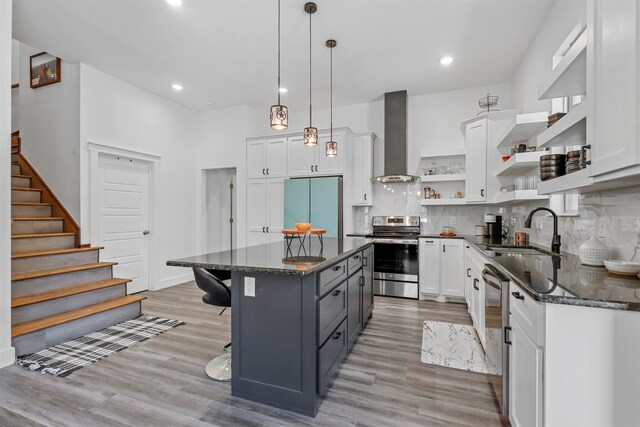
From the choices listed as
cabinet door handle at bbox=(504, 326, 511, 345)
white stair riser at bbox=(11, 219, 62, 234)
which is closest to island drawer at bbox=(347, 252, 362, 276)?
cabinet door handle at bbox=(504, 326, 511, 345)

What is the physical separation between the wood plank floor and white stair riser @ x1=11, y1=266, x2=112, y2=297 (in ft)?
2.98

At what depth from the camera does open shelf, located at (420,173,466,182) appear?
14.7 ft

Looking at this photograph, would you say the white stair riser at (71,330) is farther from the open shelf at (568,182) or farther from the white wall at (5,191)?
the open shelf at (568,182)

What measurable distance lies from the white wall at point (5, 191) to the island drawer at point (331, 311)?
8.59 ft

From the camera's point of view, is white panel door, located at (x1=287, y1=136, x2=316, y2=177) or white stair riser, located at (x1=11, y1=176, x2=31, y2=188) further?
white panel door, located at (x1=287, y1=136, x2=316, y2=177)

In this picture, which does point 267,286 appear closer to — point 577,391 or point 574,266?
point 577,391

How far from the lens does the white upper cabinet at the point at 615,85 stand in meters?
1.11

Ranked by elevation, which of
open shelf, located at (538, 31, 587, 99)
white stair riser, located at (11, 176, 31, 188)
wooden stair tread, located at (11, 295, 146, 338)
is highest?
open shelf, located at (538, 31, 587, 99)

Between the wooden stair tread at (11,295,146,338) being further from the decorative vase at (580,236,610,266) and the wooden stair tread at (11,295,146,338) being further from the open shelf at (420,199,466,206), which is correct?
the decorative vase at (580,236,610,266)

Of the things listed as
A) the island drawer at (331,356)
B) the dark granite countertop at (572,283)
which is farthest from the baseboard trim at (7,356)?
the dark granite countertop at (572,283)

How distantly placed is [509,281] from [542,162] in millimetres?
908

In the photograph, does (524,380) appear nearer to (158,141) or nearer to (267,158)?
(267,158)

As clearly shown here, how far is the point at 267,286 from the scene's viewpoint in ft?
6.31

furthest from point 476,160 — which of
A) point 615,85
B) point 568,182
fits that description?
point 615,85
